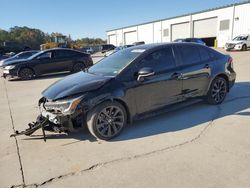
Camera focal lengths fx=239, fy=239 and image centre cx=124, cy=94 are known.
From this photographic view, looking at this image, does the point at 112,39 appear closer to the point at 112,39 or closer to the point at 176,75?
the point at 112,39

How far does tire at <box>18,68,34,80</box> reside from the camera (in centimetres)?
1208

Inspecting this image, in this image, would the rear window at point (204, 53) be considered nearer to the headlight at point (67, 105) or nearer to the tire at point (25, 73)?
the headlight at point (67, 105)

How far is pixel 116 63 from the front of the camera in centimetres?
487

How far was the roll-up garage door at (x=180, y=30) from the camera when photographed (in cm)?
3793

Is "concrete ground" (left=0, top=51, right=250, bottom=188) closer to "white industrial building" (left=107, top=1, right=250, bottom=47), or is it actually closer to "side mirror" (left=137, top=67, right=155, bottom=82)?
"side mirror" (left=137, top=67, right=155, bottom=82)

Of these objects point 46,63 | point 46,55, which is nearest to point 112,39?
point 46,55

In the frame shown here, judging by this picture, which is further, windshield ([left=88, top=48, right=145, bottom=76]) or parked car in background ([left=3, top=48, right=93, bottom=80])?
parked car in background ([left=3, top=48, right=93, bottom=80])

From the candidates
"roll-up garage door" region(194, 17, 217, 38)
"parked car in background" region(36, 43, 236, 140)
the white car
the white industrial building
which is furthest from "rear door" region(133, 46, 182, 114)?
"roll-up garage door" region(194, 17, 217, 38)

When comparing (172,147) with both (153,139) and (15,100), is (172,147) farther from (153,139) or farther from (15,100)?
(15,100)

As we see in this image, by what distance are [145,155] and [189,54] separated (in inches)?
107

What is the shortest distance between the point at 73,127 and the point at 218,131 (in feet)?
8.41

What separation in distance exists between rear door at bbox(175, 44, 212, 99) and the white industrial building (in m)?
27.7

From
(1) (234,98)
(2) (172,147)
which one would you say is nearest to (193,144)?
(2) (172,147)

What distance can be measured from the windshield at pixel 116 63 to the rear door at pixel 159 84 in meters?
0.26
